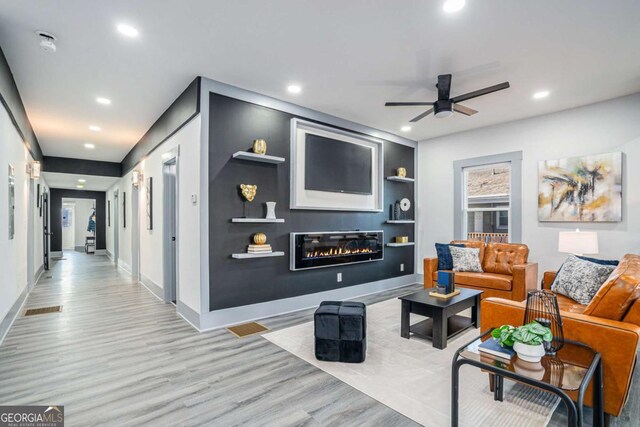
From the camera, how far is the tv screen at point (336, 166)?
4.70m

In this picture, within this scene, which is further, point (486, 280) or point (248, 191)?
point (486, 280)

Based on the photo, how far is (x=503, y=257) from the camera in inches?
191

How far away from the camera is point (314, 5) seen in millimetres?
2412

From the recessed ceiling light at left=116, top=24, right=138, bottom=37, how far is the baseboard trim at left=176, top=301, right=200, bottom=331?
115 inches

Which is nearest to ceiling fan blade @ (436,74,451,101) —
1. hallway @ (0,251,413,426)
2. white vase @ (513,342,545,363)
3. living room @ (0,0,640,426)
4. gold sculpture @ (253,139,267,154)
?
living room @ (0,0,640,426)

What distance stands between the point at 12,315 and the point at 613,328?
19.2 feet

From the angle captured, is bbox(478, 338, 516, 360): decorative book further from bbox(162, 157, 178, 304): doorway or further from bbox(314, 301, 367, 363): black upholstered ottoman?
bbox(162, 157, 178, 304): doorway

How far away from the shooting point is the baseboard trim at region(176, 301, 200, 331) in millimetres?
3712

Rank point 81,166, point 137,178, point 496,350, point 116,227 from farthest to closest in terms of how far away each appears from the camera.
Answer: point 116,227
point 81,166
point 137,178
point 496,350

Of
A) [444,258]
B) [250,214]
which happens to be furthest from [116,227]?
[444,258]

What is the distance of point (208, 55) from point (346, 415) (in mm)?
3353

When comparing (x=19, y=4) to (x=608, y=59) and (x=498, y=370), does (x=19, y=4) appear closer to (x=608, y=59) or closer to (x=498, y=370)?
(x=498, y=370)

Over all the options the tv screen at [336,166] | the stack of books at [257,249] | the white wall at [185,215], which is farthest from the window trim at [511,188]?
the white wall at [185,215]

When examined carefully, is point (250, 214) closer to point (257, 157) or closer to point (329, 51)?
point (257, 157)
